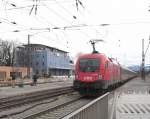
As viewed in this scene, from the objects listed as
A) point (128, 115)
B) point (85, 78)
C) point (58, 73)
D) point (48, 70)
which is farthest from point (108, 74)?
point (58, 73)

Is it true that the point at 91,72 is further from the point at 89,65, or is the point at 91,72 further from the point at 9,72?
the point at 9,72

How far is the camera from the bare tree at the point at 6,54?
114m

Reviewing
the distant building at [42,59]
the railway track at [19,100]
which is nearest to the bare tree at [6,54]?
the distant building at [42,59]

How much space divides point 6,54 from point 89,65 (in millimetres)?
91566

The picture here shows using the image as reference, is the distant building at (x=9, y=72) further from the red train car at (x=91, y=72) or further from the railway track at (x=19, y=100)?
the red train car at (x=91, y=72)

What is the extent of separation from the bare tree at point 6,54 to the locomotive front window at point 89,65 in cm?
8946

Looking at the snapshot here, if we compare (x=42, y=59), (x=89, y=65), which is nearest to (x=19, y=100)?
(x=89, y=65)

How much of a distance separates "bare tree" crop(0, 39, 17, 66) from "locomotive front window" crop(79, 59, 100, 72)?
89.5m

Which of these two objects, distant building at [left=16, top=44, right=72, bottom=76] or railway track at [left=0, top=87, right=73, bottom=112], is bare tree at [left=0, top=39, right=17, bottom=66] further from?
railway track at [left=0, top=87, right=73, bottom=112]

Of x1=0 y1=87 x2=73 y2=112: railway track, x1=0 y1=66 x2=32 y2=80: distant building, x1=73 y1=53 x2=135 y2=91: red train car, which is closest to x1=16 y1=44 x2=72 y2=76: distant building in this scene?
x1=0 y1=66 x2=32 y2=80: distant building

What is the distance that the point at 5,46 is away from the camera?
115188 mm

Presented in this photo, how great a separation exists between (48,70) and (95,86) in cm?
9945

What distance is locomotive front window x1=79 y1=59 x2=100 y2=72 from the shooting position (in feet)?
85.1

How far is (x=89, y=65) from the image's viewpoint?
86.0ft
